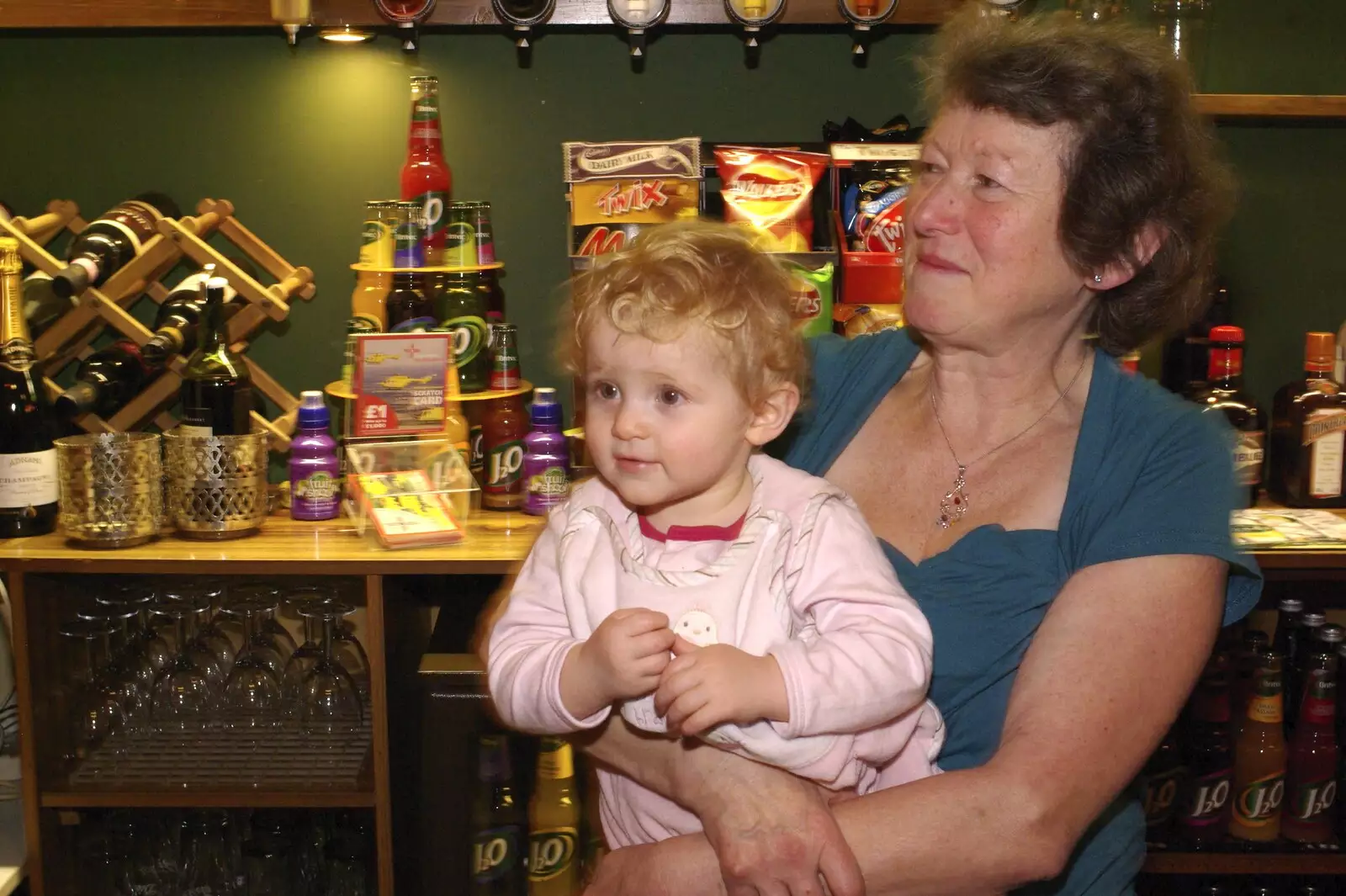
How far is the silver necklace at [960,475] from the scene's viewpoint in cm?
138

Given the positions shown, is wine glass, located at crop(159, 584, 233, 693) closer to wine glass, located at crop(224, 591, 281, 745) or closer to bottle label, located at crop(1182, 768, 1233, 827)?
wine glass, located at crop(224, 591, 281, 745)

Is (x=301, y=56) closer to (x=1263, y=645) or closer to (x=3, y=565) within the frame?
(x=3, y=565)

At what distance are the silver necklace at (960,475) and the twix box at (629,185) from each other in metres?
0.82

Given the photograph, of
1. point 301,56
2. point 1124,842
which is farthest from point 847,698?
point 301,56

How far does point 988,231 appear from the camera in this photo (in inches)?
51.9

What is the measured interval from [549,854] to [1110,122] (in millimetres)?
1517

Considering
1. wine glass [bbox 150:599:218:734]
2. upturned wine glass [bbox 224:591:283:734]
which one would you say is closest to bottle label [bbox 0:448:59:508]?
wine glass [bbox 150:599:218:734]

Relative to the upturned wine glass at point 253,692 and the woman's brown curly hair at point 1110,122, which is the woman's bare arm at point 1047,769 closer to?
the woman's brown curly hair at point 1110,122

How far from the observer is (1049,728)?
116 cm

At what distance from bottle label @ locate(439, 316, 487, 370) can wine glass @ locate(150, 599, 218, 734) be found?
624 millimetres

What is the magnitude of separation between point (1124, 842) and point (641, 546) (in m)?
0.62

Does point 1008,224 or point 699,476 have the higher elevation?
point 1008,224

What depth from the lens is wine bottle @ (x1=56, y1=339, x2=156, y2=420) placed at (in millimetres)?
2264

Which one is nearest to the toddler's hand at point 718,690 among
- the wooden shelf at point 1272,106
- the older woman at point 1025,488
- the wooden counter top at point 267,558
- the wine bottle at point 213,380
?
the older woman at point 1025,488
